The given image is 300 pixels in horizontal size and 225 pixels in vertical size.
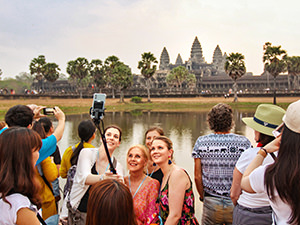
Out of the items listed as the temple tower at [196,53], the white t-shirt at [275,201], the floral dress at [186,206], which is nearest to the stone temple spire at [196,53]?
the temple tower at [196,53]

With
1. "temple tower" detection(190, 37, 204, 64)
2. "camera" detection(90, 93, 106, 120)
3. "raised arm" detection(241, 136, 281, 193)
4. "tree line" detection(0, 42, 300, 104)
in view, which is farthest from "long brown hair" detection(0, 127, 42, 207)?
"temple tower" detection(190, 37, 204, 64)

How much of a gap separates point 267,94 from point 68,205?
5570 cm

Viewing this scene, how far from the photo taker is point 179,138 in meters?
15.6

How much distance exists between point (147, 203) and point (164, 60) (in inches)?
4540

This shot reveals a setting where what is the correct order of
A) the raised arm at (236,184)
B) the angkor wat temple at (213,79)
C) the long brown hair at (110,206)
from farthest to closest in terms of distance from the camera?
the angkor wat temple at (213,79), the raised arm at (236,184), the long brown hair at (110,206)

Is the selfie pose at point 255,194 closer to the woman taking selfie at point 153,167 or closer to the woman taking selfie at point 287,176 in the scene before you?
the woman taking selfie at point 287,176

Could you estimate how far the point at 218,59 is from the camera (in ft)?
379

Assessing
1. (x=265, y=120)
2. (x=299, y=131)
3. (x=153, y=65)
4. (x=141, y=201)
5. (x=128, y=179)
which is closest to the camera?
(x=299, y=131)

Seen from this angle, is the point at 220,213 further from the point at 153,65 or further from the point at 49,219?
the point at 153,65

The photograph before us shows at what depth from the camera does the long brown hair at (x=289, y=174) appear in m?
1.97

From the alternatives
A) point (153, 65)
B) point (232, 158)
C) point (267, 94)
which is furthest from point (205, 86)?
point (232, 158)

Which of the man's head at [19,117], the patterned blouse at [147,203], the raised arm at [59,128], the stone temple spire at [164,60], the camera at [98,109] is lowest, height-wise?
the patterned blouse at [147,203]

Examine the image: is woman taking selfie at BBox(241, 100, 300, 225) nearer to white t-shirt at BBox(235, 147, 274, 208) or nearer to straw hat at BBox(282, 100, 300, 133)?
straw hat at BBox(282, 100, 300, 133)

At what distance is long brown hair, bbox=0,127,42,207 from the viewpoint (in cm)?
223
